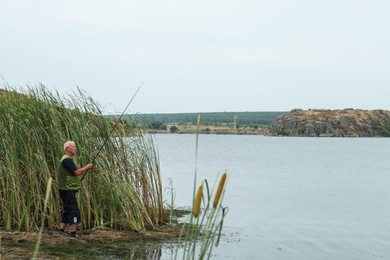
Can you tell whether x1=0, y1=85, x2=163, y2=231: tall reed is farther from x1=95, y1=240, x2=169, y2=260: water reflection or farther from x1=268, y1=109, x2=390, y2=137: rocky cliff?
x1=268, y1=109, x2=390, y2=137: rocky cliff

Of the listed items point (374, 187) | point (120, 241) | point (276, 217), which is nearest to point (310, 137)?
point (374, 187)

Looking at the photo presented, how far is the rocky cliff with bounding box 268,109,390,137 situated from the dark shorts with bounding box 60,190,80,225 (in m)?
123

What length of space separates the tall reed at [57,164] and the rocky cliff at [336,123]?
4764 inches

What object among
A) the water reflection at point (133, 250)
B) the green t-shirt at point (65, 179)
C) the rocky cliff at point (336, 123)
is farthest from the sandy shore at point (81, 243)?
the rocky cliff at point (336, 123)

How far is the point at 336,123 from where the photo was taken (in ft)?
434

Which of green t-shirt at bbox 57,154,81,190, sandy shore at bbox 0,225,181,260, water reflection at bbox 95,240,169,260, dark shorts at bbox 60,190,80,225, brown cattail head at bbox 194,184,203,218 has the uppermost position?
brown cattail head at bbox 194,184,203,218

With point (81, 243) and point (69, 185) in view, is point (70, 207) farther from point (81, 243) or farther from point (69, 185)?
point (81, 243)

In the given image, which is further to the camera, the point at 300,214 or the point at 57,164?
the point at 300,214

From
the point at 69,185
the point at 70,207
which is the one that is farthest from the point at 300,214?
the point at 69,185

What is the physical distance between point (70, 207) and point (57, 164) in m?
0.99

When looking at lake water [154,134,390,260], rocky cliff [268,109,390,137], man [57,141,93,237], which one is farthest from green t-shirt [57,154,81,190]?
rocky cliff [268,109,390,137]

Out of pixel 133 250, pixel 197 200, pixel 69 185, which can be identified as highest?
pixel 197 200

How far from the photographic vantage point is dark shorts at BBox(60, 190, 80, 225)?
10789 mm

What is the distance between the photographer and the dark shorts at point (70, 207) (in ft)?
35.4
